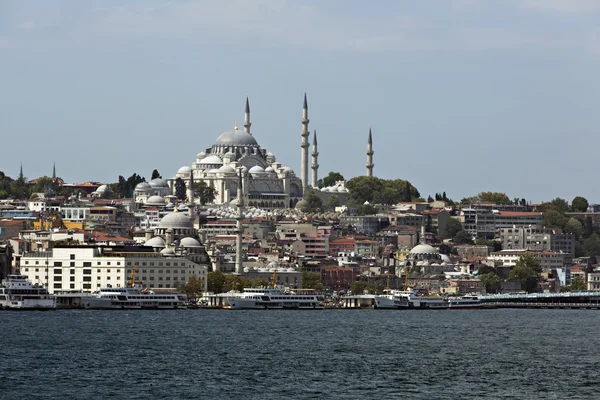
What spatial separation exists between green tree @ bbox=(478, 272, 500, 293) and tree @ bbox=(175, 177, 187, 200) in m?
37.4

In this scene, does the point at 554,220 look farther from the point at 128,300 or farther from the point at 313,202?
the point at 128,300

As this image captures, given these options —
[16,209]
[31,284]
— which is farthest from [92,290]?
[16,209]

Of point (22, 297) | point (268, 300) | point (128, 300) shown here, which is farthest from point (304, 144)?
point (22, 297)

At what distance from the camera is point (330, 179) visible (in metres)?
174

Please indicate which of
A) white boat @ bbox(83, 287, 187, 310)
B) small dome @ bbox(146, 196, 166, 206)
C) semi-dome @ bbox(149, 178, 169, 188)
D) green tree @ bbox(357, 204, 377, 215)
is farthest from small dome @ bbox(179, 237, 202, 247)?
semi-dome @ bbox(149, 178, 169, 188)

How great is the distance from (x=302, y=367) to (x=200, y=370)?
314cm

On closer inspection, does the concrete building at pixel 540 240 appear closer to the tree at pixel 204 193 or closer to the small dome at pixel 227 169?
the small dome at pixel 227 169

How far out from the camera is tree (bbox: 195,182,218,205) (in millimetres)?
152750

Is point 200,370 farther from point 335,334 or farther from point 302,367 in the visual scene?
point 335,334

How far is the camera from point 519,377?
50969mm

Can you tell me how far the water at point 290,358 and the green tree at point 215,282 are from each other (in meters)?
20.4

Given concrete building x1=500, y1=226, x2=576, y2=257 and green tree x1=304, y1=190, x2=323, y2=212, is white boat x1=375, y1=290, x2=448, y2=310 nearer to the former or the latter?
concrete building x1=500, y1=226, x2=576, y2=257

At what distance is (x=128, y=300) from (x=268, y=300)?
355 inches

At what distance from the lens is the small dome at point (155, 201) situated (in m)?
150
